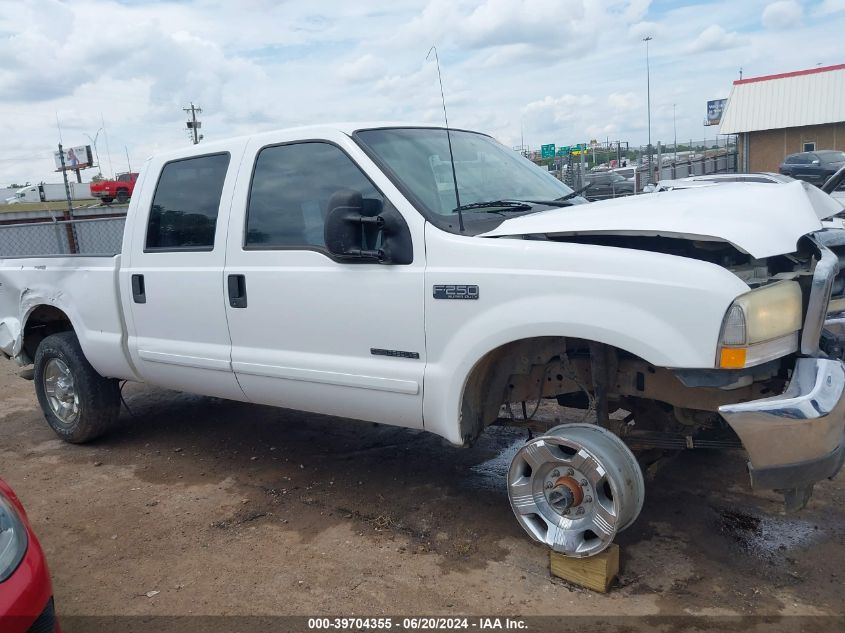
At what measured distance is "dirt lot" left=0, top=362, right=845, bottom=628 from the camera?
3.28 meters

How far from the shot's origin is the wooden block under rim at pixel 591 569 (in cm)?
323

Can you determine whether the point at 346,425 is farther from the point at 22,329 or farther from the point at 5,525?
the point at 5,525

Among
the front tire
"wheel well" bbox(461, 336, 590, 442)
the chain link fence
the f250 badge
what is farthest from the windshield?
the chain link fence

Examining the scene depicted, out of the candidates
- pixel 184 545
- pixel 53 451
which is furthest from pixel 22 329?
pixel 184 545

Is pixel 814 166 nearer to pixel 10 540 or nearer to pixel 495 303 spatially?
pixel 495 303

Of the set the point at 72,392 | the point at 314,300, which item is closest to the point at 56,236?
the point at 72,392

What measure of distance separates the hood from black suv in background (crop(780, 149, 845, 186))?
931cm

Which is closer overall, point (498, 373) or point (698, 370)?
point (698, 370)

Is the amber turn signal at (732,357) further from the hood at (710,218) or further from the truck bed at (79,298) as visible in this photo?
the truck bed at (79,298)

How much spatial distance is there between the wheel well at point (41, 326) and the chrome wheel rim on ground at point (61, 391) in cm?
33

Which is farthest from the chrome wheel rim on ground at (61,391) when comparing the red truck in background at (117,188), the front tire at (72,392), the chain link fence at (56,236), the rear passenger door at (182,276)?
the red truck in background at (117,188)

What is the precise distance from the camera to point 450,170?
4043 millimetres

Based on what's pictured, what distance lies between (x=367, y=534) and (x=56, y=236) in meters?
9.66

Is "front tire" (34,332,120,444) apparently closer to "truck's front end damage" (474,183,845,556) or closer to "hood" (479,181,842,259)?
"truck's front end damage" (474,183,845,556)
